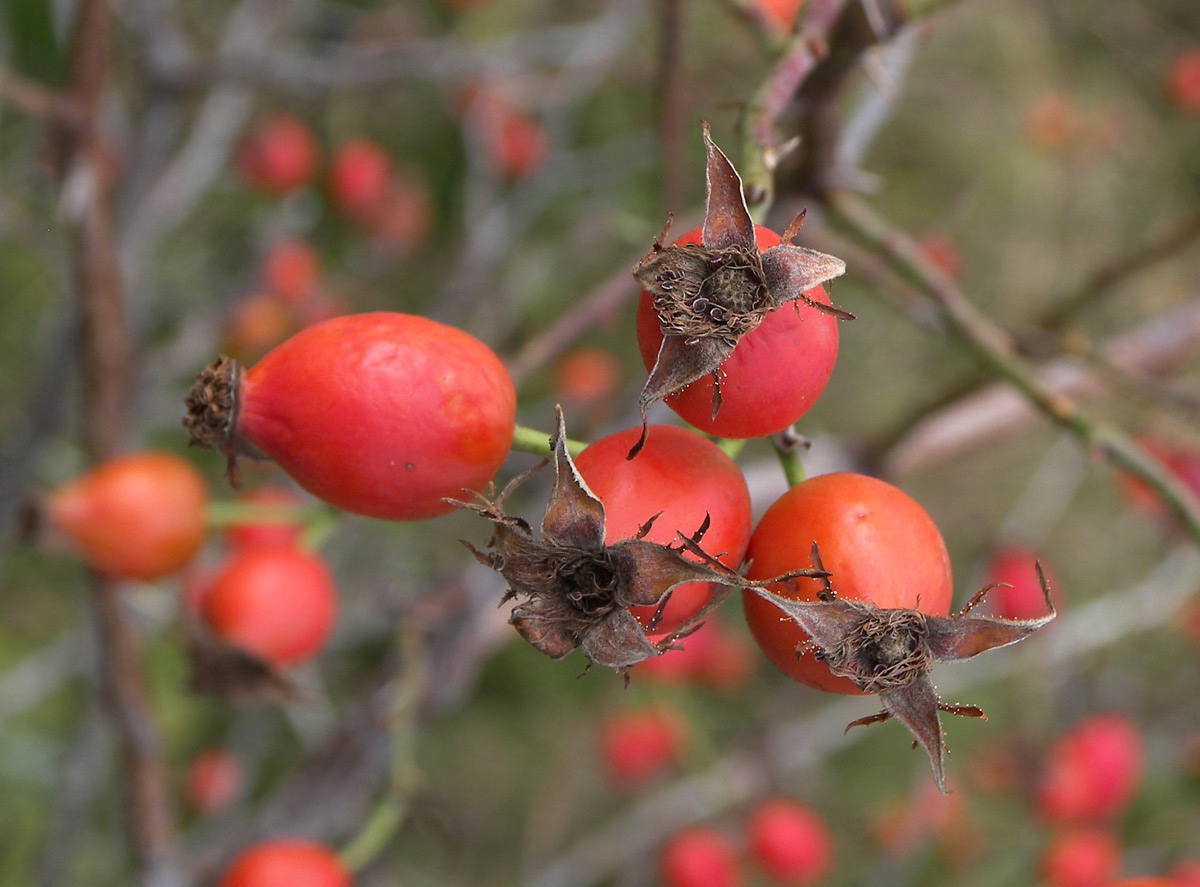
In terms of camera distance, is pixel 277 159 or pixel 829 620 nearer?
pixel 829 620

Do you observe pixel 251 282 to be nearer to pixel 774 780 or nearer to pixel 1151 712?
pixel 774 780

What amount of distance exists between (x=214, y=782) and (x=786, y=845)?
70.7 inches

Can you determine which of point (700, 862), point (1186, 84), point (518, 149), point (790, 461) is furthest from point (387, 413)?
point (1186, 84)

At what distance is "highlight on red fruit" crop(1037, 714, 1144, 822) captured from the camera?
9.27 feet

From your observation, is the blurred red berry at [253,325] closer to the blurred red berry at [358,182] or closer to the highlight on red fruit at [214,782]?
the blurred red berry at [358,182]

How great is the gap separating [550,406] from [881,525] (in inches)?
113

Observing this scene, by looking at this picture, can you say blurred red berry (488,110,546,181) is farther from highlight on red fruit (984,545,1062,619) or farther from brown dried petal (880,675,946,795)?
brown dried petal (880,675,946,795)

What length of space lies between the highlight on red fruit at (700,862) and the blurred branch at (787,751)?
0.22ft

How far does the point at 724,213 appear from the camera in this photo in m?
0.71

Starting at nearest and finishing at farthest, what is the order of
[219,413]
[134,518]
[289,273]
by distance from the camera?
[219,413] → [134,518] → [289,273]

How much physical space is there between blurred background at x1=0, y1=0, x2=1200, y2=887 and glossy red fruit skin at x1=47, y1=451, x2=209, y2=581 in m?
0.12

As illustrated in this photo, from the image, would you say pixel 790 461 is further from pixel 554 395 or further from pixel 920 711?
pixel 554 395

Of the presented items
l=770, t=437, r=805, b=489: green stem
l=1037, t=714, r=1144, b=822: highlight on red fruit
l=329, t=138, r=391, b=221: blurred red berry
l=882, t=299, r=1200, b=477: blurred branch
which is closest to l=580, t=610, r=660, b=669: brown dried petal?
l=770, t=437, r=805, b=489: green stem

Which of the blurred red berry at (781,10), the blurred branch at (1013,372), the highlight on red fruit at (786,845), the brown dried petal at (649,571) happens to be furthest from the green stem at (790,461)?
the highlight on red fruit at (786,845)
